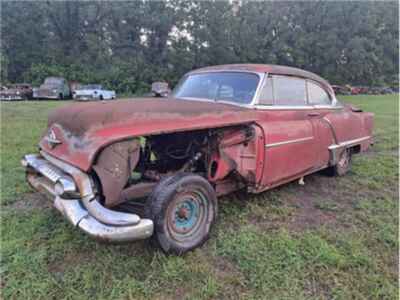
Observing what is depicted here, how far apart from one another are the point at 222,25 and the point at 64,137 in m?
33.7

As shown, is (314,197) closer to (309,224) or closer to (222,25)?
(309,224)

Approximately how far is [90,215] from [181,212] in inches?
32.6

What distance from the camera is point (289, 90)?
396cm

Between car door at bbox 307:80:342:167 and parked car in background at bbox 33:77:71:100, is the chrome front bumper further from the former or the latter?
parked car in background at bbox 33:77:71:100

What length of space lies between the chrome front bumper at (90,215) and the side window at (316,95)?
10.6ft

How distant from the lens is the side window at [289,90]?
12.3 ft

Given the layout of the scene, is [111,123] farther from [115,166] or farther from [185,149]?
[185,149]

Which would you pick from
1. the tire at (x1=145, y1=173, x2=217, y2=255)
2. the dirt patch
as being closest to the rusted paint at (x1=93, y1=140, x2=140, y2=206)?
the tire at (x1=145, y1=173, x2=217, y2=255)

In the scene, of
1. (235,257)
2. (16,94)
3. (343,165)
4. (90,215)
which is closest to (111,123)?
(90,215)

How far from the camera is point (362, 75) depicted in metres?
36.8

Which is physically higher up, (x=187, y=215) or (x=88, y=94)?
(x=88, y=94)

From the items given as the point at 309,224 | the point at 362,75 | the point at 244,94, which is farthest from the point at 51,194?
the point at 362,75

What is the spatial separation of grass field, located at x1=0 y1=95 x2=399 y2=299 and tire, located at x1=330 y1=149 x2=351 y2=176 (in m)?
1.02

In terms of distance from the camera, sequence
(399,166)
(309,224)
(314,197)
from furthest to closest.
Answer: (399,166) < (314,197) < (309,224)
